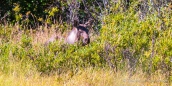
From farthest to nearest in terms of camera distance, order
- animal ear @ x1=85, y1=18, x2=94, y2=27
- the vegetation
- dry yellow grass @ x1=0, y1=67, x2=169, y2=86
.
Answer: animal ear @ x1=85, y1=18, x2=94, y2=27 < the vegetation < dry yellow grass @ x1=0, y1=67, x2=169, y2=86

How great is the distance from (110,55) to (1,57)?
1.95 m

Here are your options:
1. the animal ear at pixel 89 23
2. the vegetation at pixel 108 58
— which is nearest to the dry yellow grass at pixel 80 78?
the vegetation at pixel 108 58

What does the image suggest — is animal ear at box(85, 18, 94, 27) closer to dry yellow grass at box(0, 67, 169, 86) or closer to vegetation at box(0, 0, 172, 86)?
vegetation at box(0, 0, 172, 86)

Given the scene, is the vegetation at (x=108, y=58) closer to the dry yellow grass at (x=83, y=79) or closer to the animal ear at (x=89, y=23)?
the dry yellow grass at (x=83, y=79)

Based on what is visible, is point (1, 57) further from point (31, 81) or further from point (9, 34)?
point (9, 34)

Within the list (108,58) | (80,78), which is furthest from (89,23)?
A: (80,78)

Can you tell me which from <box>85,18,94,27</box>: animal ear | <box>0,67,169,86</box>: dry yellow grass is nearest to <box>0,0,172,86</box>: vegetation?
<box>0,67,169,86</box>: dry yellow grass

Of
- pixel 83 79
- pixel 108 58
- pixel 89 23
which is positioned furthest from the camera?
pixel 89 23

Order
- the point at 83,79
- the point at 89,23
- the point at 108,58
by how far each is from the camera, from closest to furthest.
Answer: the point at 83,79, the point at 108,58, the point at 89,23

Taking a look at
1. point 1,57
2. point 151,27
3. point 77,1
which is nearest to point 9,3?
point 77,1

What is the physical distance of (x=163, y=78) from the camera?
6.65 metres

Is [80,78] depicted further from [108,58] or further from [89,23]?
[89,23]

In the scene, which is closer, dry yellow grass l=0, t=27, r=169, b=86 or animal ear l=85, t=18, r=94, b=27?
dry yellow grass l=0, t=27, r=169, b=86

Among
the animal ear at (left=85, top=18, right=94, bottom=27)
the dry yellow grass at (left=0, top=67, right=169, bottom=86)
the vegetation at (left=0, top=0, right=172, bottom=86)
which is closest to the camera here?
the dry yellow grass at (left=0, top=67, right=169, bottom=86)
